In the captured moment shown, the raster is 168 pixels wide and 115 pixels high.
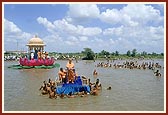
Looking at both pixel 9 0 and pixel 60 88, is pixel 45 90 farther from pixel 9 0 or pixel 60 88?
pixel 9 0

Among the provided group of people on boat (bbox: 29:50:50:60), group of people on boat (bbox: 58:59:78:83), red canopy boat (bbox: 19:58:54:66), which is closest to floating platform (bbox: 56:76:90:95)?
group of people on boat (bbox: 58:59:78:83)

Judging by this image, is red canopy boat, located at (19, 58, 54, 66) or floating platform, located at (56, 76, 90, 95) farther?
red canopy boat, located at (19, 58, 54, 66)

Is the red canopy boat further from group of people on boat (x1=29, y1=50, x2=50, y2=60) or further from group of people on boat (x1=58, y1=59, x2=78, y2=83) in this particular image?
group of people on boat (x1=58, y1=59, x2=78, y2=83)

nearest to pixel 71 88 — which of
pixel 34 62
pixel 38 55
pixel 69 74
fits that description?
pixel 69 74

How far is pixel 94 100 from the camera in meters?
11.6

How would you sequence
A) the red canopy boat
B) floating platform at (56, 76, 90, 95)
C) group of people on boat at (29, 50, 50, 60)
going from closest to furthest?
floating platform at (56, 76, 90, 95) < the red canopy boat < group of people on boat at (29, 50, 50, 60)

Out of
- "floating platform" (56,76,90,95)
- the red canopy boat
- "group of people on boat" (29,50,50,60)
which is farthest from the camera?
"group of people on boat" (29,50,50,60)

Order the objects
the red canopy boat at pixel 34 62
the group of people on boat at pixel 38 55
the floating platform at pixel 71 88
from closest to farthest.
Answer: the floating platform at pixel 71 88 < the red canopy boat at pixel 34 62 < the group of people on boat at pixel 38 55

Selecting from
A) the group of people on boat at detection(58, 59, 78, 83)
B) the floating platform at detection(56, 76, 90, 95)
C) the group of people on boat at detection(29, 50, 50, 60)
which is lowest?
the floating platform at detection(56, 76, 90, 95)

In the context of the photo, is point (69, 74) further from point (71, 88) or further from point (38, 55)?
point (38, 55)

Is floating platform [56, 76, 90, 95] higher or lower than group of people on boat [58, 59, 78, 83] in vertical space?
lower

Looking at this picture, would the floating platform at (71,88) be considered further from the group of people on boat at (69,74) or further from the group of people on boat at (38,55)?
the group of people on boat at (38,55)

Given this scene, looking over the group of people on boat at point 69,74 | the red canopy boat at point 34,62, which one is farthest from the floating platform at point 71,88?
the red canopy boat at point 34,62

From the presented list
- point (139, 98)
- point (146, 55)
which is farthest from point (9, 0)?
point (146, 55)
